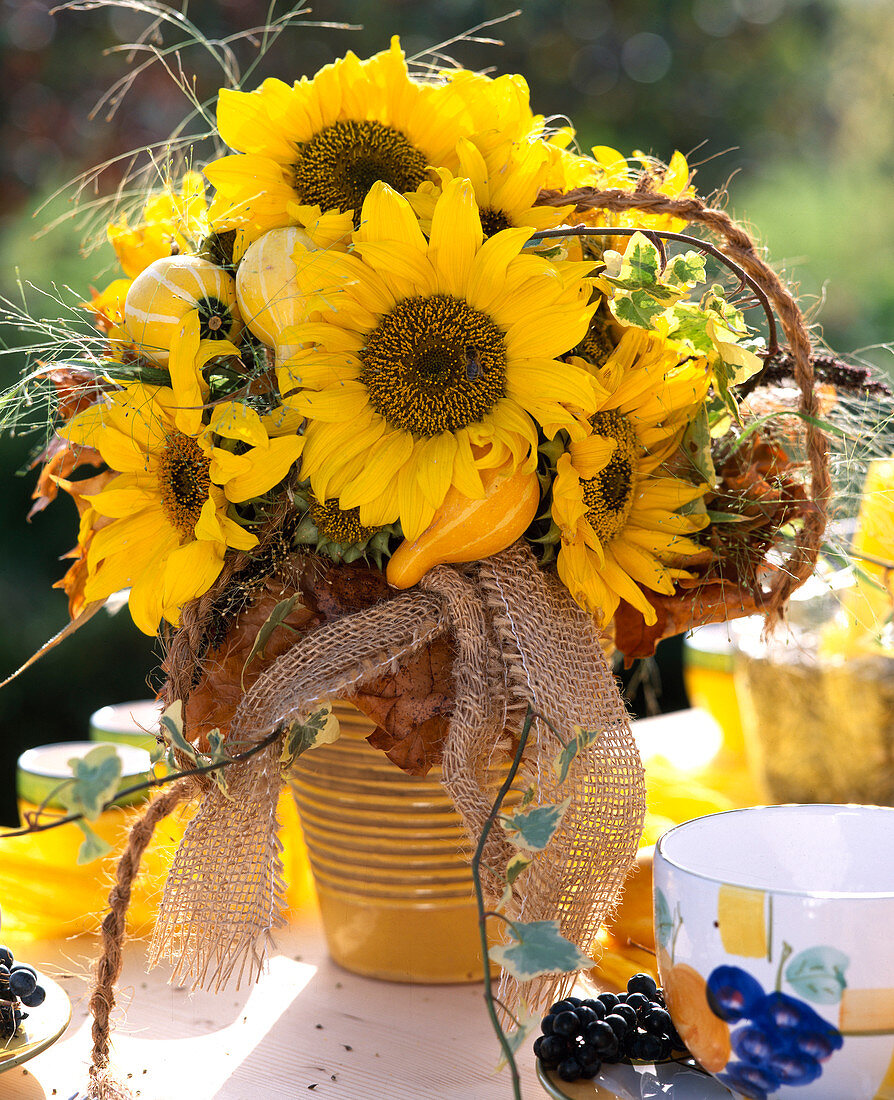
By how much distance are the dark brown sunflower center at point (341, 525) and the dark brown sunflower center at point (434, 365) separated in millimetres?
36

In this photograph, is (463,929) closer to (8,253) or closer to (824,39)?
(8,253)

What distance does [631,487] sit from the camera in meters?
0.42

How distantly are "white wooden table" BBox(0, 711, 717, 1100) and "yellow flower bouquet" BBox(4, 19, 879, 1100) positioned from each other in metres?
0.03

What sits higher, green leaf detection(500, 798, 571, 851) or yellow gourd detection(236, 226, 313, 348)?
yellow gourd detection(236, 226, 313, 348)

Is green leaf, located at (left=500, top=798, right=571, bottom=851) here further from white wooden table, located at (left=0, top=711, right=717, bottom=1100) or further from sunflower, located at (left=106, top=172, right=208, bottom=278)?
sunflower, located at (left=106, top=172, right=208, bottom=278)

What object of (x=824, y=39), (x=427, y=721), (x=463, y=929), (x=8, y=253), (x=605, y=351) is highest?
(x=824, y=39)

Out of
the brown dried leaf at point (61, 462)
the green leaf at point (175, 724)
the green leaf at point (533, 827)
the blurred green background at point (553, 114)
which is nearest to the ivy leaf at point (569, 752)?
the green leaf at point (533, 827)

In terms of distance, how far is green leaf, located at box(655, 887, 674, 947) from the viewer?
0.30 meters

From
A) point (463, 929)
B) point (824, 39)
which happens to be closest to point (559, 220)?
point (463, 929)

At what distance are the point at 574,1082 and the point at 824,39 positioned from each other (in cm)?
295

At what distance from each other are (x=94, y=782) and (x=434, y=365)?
177mm

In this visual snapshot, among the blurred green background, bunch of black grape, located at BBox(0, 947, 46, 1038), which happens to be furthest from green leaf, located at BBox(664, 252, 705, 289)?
the blurred green background

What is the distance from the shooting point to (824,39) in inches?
108

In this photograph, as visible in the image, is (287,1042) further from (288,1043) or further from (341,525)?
(341,525)
